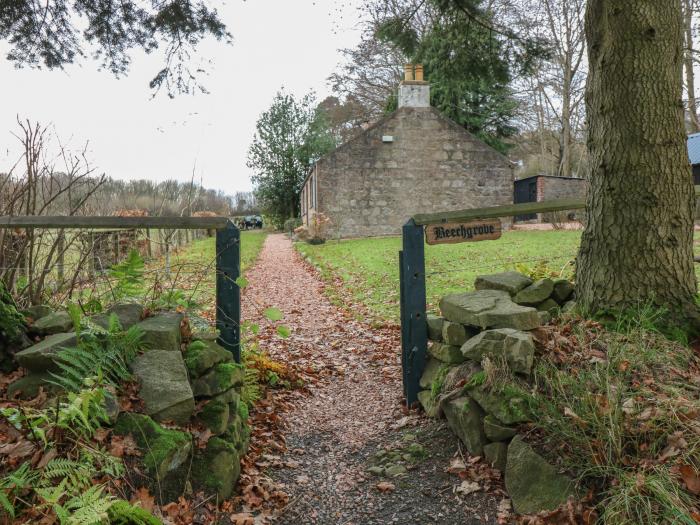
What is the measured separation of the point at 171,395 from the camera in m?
2.85

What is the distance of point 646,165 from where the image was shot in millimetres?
3850

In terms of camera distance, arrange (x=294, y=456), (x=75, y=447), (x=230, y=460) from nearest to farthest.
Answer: (x=75, y=447) → (x=230, y=460) → (x=294, y=456)

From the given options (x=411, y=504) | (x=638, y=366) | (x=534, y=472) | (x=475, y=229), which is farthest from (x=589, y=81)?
(x=411, y=504)

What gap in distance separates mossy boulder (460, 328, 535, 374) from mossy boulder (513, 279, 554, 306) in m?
0.92

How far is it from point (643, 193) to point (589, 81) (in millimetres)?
1109

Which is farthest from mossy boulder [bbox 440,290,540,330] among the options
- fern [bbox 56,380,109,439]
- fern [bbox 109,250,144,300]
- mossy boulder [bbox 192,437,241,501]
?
fern [bbox 56,380,109,439]

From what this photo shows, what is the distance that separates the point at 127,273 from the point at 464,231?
277cm

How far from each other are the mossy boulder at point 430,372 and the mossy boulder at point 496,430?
39.1 inches

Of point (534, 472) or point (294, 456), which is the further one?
point (294, 456)

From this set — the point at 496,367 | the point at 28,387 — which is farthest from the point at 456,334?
the point at 28,387

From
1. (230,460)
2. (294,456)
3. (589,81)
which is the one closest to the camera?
(230,460)

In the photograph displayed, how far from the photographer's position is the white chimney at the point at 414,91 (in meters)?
22.4

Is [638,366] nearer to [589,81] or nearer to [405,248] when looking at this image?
[405,248]

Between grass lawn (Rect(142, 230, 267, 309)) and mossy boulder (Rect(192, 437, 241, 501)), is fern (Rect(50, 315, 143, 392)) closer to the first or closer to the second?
mossy boulder (Rect(192, 437, 241, 501))
